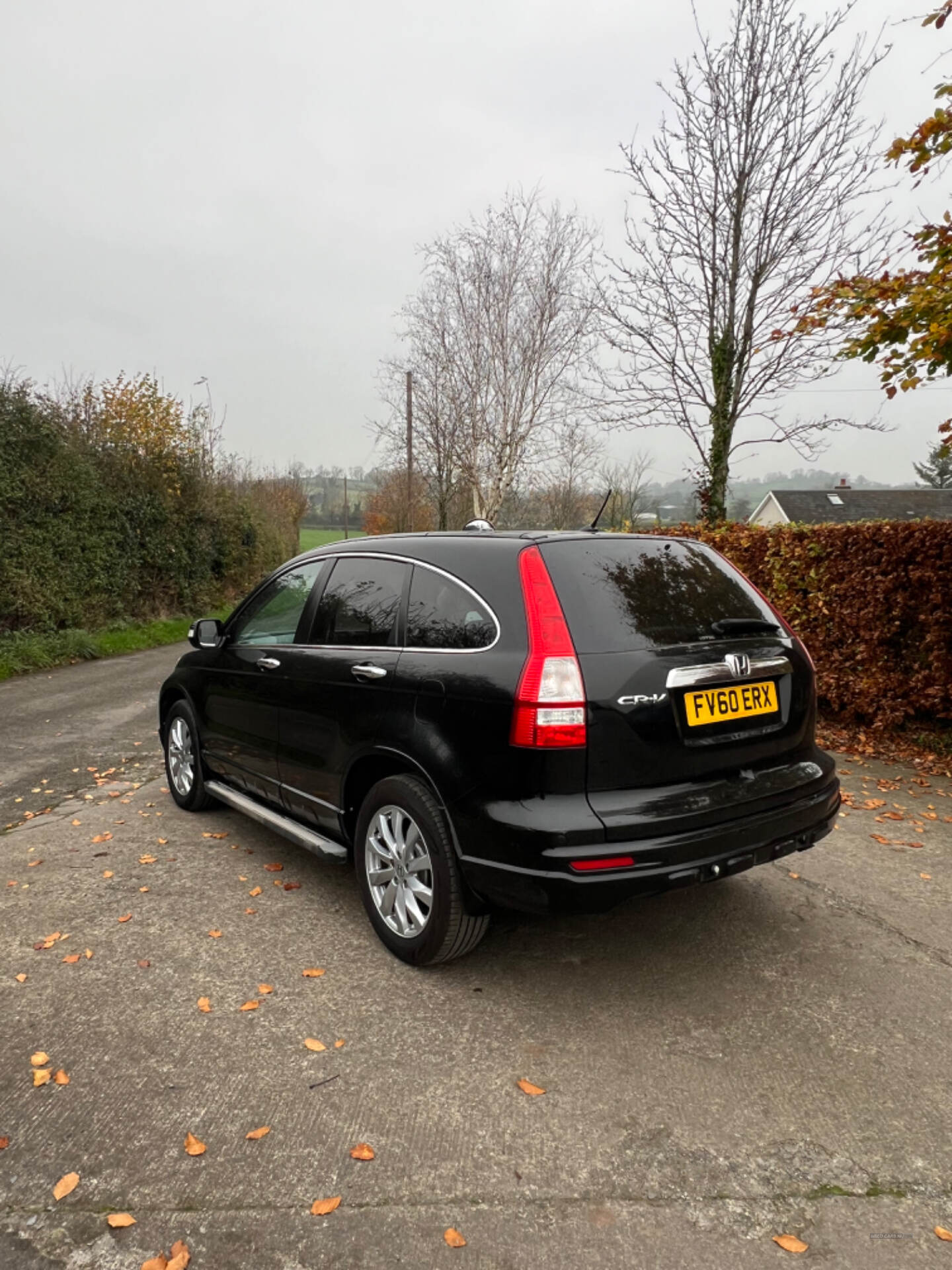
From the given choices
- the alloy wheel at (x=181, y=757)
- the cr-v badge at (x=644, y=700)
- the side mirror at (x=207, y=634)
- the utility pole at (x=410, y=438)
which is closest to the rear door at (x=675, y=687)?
the cr-v badge at (x=644, y=700)

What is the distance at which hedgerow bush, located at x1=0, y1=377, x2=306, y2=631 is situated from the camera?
11625mm

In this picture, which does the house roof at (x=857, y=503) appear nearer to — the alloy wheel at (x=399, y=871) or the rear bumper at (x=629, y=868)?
the rear bumper at (x=629, y=868)

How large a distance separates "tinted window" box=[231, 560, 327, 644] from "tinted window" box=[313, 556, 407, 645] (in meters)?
0.23

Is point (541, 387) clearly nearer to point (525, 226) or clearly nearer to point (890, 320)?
point (525, 226)

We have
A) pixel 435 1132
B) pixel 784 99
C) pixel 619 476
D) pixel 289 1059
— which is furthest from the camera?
pixel 619 476

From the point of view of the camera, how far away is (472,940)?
308 centimetres

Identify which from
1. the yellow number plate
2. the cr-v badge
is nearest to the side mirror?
the cr-v badge

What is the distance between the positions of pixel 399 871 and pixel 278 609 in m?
1.74

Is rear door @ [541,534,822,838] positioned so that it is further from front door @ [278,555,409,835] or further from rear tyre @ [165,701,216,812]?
rear tyre @ [165,701,216,812]

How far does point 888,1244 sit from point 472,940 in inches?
61.0

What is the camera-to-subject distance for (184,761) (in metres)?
5.26

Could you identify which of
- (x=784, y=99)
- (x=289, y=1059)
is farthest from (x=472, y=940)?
(x=784, y=99)

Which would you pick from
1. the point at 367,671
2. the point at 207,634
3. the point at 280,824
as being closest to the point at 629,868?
the point at 367,671

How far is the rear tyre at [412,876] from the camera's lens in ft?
9.66
